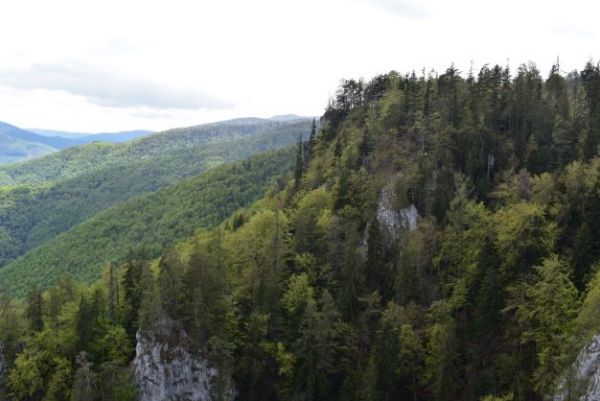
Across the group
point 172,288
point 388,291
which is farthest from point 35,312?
point 388,291

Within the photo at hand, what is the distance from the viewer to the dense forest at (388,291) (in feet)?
180

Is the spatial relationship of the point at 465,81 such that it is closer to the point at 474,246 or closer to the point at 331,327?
the point at 474,246

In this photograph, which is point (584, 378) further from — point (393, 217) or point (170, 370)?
point (170, 370)

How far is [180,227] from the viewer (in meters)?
190

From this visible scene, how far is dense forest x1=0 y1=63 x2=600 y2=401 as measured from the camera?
5481 centimetres

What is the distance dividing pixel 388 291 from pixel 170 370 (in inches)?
1170

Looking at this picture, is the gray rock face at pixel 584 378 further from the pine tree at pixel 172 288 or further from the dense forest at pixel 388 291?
the pine tree at pixel 172 288

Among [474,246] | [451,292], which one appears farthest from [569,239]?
[451,292]

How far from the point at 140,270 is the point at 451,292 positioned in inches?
1659

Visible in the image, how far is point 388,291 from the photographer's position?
68.8 m

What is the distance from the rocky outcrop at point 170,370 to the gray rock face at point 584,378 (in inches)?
1476

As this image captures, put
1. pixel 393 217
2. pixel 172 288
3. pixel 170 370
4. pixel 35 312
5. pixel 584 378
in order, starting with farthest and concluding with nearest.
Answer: pixel 393 217 → pixel 35 312 → pixel 172 288 → pixel 170 370 → pixel 584 378

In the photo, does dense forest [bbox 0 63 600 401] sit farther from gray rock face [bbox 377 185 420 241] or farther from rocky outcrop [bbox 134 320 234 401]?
rocky outcrop [bbox 134 320 234 401]

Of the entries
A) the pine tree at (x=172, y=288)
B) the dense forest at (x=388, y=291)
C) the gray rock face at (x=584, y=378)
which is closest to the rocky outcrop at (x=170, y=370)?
the dense forest at (x=388, y=291)
